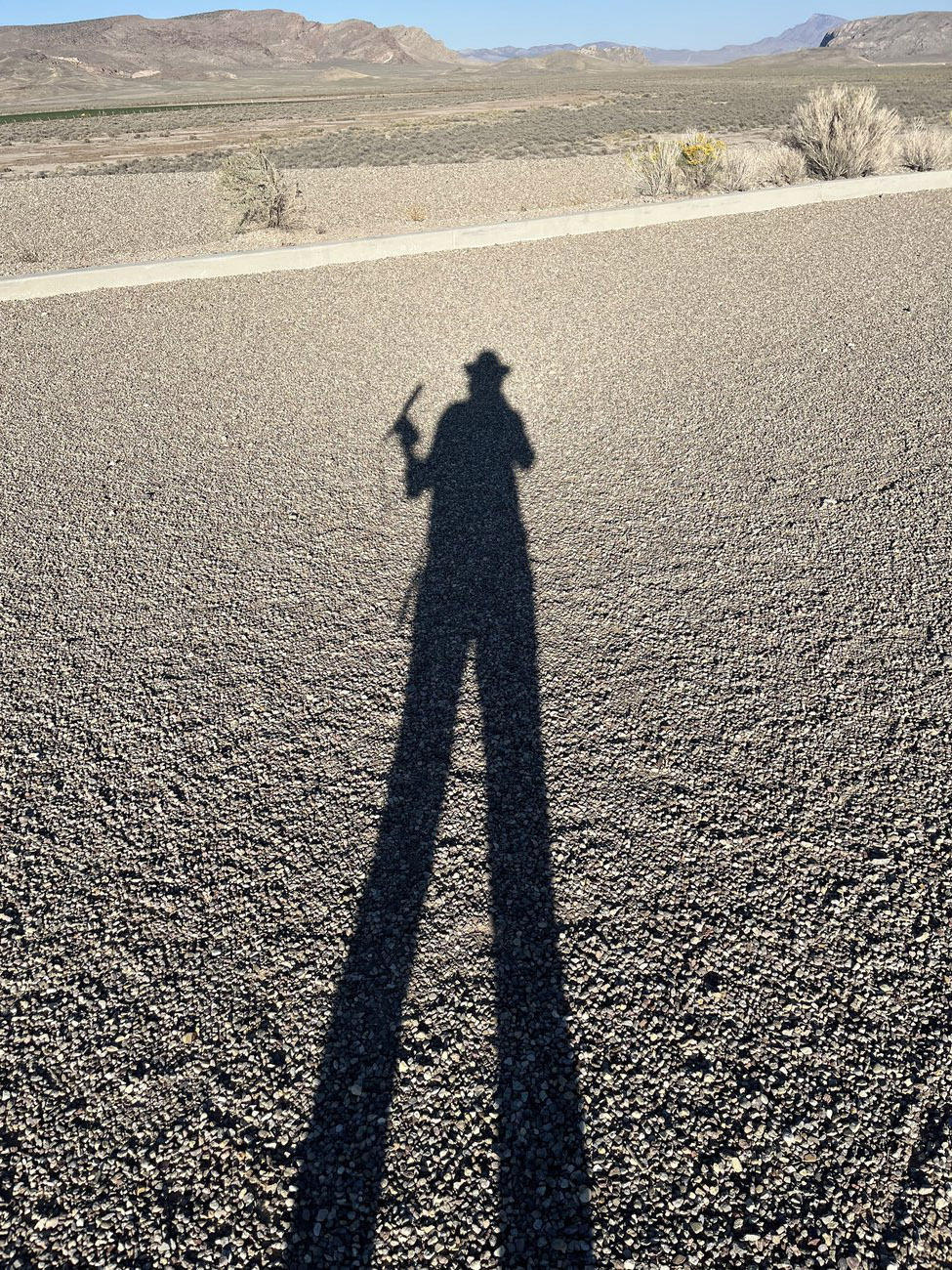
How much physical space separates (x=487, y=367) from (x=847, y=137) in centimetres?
1197

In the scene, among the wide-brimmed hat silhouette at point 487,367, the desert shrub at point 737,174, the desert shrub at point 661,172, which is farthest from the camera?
the desert shrub at point 737,174

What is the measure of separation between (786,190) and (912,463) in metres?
10.7

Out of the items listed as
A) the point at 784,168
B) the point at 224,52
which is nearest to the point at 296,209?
the point at 784,168

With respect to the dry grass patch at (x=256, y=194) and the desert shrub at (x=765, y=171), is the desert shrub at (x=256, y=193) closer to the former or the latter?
the dry grass patch at (x=256, y=194)

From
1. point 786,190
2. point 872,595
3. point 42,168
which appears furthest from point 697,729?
point 42,168

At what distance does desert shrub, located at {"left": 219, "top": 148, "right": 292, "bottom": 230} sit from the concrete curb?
7.66 feet

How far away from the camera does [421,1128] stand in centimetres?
247

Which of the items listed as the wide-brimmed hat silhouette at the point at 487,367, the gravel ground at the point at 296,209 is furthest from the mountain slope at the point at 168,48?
the wide-brimmed hat silhouette at the point at 487,367

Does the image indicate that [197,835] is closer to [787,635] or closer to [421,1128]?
[421,1128]

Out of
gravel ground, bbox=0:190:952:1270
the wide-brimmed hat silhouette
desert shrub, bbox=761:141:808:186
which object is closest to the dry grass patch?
the wide-brimmed hat silhouette

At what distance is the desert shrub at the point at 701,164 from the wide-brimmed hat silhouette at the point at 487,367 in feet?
32.3

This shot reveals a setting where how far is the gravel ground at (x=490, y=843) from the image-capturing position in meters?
2.33

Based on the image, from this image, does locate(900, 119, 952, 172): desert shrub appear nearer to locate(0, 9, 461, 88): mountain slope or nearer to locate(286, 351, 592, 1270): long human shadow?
locate(286, 351, 592, 1270): long human shadow

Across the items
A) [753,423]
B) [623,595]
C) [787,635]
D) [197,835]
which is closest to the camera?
[197,835]
